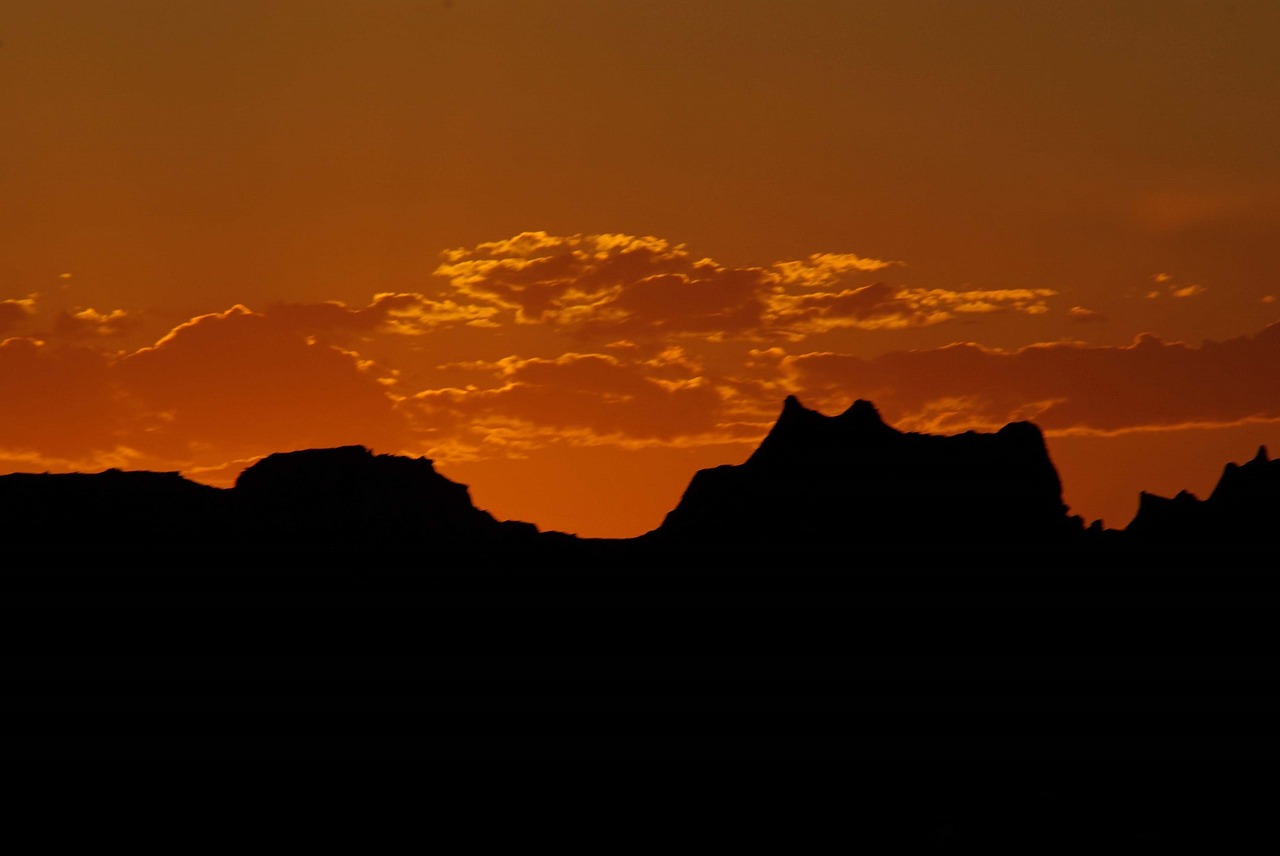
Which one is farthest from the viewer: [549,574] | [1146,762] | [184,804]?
[549,574]

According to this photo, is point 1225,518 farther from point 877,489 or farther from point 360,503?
point 360,503

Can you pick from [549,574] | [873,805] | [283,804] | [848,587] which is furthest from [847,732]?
[283,804]

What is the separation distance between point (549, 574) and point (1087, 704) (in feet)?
135

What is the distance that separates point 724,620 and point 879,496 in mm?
17595

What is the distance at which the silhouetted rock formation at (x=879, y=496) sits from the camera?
14500cm

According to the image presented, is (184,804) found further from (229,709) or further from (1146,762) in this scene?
(1146,762)

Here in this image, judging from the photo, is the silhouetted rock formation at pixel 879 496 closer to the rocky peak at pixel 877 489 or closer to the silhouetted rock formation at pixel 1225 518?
the rocky peak at pixel 877 489

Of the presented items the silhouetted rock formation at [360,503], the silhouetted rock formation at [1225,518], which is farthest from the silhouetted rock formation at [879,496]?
the silhouetted rock formation at [360,503]

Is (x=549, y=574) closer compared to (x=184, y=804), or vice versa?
(x=184, y=804)

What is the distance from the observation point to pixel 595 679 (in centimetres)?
13175

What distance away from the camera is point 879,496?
479 feet

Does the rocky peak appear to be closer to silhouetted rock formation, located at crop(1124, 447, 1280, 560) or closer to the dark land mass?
the dark land mass

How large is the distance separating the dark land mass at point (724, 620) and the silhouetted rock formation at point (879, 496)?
23 cm

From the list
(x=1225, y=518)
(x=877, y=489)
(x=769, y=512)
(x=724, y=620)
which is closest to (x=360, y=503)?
(x=724, y=620)
